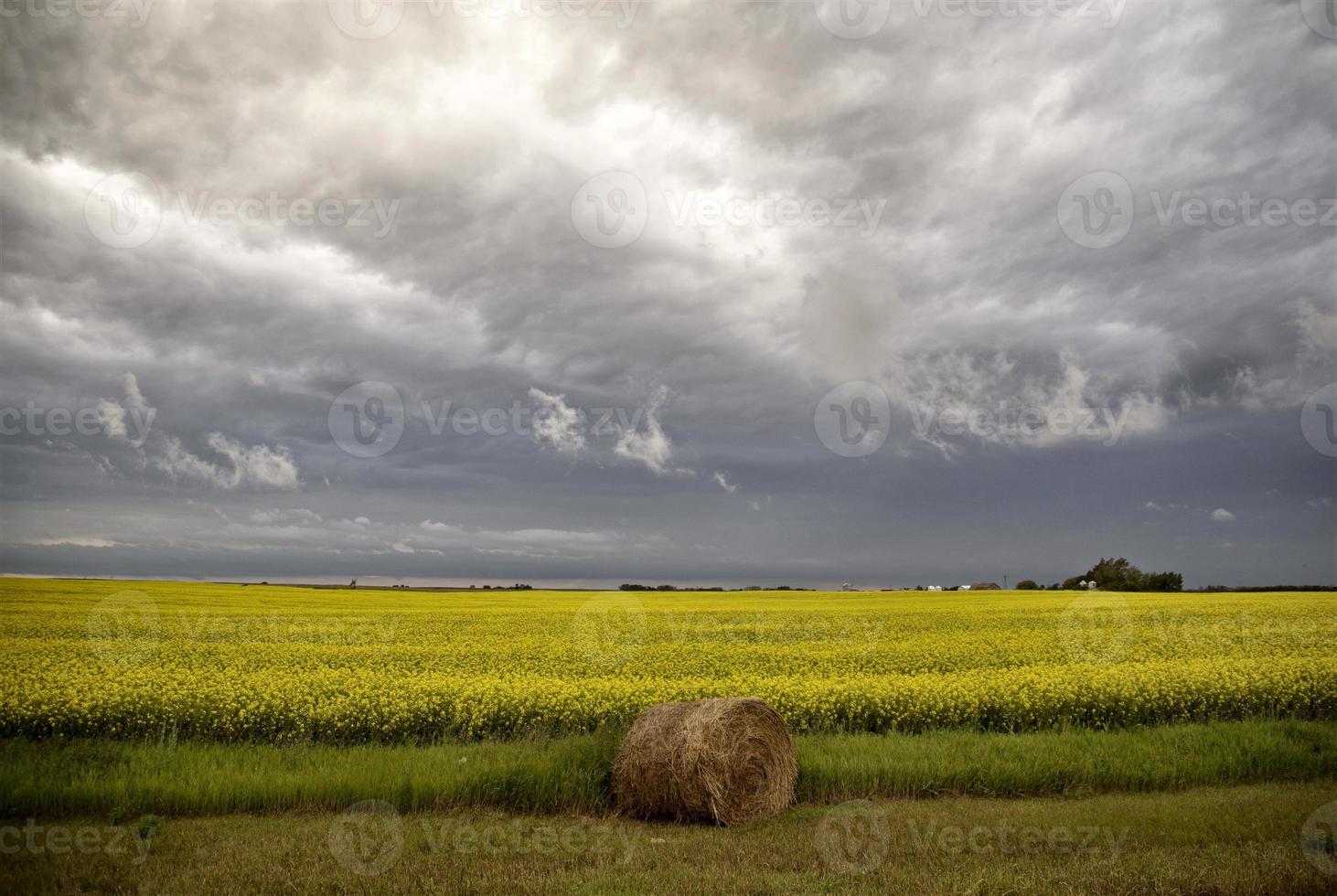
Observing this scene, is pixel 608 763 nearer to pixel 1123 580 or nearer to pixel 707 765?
pixel 707 765

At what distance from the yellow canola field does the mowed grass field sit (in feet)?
0.26

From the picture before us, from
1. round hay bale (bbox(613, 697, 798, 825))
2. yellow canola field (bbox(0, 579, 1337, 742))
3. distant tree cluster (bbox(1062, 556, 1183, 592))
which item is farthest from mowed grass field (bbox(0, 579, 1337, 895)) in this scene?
distant tree cluster (bbox(1062, 556, 1183, 592))

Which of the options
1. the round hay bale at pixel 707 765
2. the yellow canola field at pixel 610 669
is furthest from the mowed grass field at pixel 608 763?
the round hay bale at pixel 707 765

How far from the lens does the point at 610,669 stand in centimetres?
1630

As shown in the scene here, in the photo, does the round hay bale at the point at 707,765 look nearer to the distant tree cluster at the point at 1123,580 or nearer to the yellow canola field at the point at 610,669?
the yellow canola field at the point at 610,669

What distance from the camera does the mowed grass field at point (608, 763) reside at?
251 inches

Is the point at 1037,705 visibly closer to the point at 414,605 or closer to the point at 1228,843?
the point at 1228,843

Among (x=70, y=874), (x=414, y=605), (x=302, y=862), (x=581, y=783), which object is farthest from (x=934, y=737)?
(x=414, y=605)

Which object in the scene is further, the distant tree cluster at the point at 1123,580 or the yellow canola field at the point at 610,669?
the distant tree cluster at the point at 1123,580

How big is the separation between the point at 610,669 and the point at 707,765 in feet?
26.1

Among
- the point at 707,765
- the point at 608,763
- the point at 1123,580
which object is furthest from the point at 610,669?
the point at 1123,580

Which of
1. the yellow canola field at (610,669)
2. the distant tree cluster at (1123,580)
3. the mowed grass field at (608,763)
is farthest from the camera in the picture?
the distant tree cluster at (1123,580)

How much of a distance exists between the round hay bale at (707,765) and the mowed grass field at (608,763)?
1.19 feet

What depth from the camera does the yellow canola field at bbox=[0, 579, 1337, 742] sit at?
39.2 feet
